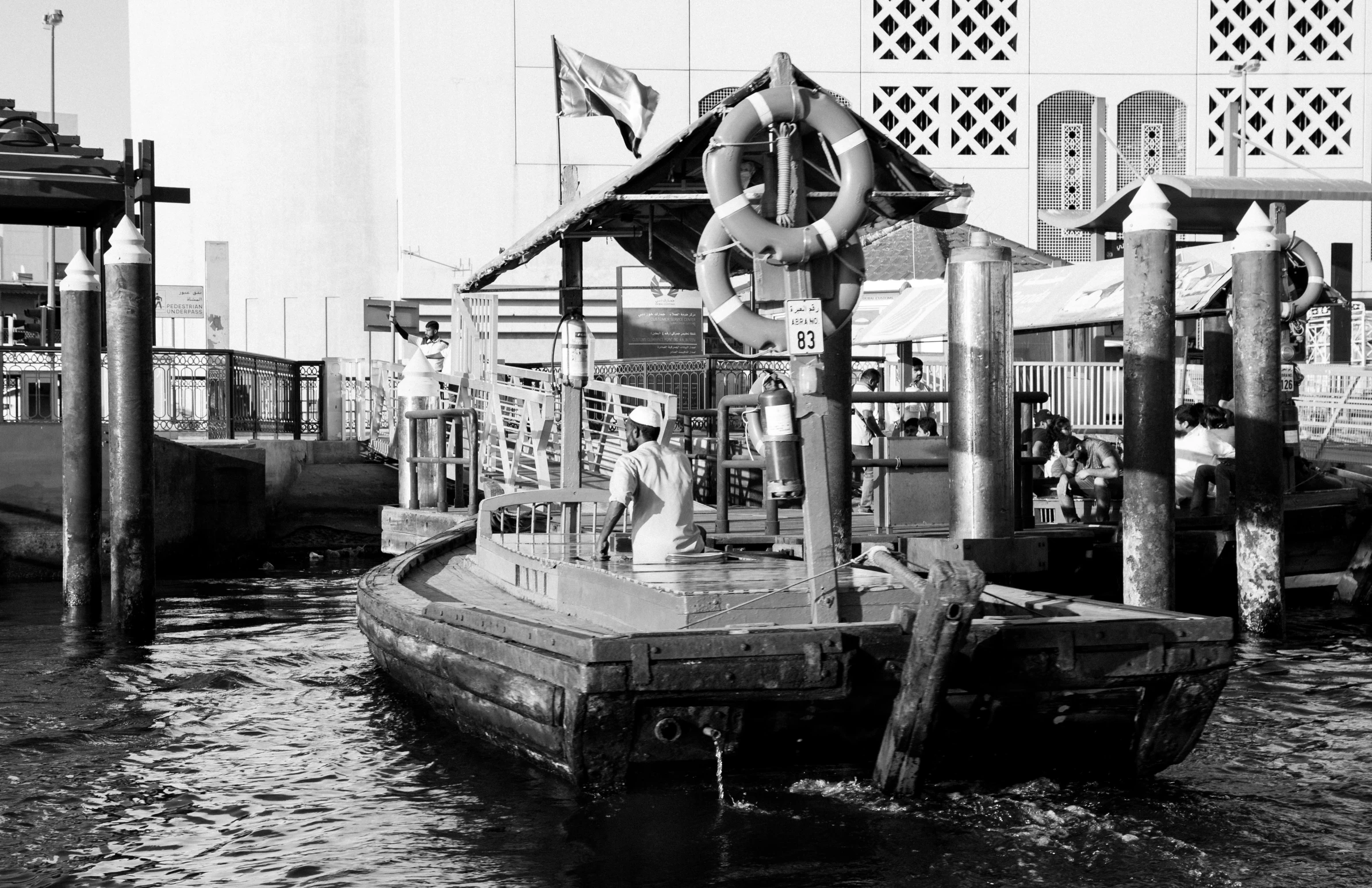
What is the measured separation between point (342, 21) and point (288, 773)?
100 ft

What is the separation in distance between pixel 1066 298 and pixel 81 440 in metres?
11.5

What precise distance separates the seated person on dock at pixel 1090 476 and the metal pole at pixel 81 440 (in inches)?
363

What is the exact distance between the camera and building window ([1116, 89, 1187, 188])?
33875 millimetres

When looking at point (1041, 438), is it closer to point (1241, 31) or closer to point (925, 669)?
point (925, 669)

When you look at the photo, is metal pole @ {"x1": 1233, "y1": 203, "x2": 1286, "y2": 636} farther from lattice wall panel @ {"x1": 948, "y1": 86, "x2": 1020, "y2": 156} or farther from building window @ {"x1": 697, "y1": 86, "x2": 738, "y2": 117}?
building window @ {"x1": 697, "y1": 86, "x2": 738, "y2": 117}

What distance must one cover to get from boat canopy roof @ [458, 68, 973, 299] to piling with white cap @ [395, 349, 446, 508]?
3835mm

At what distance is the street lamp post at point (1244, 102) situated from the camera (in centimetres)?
2925

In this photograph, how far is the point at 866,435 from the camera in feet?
61.5

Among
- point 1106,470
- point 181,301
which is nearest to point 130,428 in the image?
point 1106,470

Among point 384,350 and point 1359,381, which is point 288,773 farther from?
point 384,350

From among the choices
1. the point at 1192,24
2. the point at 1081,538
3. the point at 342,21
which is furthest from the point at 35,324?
the point at 1192,24

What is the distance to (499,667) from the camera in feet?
26.7

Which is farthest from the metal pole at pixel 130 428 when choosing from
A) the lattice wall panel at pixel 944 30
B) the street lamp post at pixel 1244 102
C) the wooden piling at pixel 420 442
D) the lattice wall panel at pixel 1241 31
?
the lattice wall panel at pixel 1241 31

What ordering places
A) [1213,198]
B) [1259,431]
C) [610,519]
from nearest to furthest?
[610,519] < [1259,431] < [1213,198]
